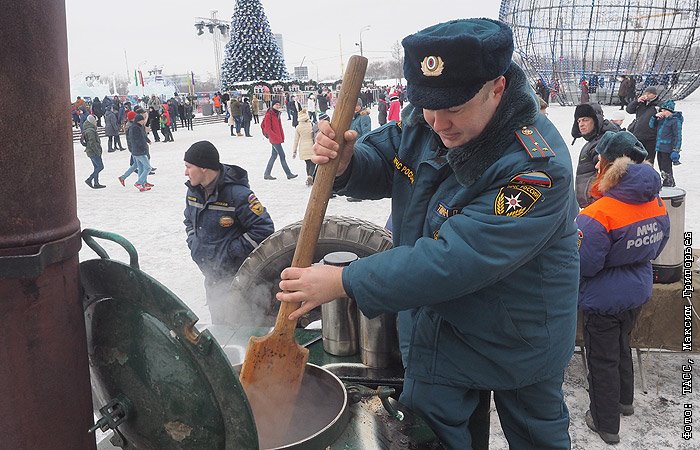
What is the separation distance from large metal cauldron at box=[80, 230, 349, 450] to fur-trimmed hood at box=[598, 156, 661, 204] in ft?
7.73

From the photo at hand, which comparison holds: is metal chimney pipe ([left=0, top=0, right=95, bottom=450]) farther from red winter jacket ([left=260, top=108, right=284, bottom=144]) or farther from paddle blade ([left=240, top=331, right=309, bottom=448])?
red winter jacket ([left=260, top=108, right=284, bottom=144])

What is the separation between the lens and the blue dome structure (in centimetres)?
2072

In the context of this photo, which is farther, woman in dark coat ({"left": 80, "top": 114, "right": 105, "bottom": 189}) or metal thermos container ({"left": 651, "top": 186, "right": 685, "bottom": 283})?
woman in dark coat ({"left": 80, "top": 114, "right": 105, "bottom": 189})

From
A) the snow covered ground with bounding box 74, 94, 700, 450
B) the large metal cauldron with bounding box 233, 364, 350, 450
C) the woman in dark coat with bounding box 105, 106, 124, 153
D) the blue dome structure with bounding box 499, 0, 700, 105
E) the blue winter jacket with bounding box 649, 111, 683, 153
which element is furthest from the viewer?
the blue dome structure with bounding box 499, 0, 700, 105

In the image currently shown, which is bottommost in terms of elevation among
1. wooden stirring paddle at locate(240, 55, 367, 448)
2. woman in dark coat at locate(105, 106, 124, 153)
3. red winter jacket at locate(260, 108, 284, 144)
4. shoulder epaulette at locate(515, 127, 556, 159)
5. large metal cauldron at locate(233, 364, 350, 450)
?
woman in dark coat at locate(105, 106, 124, 153)

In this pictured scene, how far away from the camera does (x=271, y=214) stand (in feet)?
27.0

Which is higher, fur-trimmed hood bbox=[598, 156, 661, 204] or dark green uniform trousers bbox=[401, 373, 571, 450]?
fur-trimmed hood bbox=[598, 156, 661, 204]

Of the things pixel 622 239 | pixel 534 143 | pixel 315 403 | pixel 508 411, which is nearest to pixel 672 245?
pixel 622 239

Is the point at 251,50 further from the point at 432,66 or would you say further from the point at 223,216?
the point at 432,66

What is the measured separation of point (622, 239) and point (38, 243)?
294 cm

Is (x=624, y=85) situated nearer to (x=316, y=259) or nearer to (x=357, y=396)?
(x=316, y=259)

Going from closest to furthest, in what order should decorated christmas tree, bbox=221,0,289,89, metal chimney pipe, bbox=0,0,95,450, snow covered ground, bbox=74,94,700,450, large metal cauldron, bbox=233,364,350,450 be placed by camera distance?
metal chimney pipe, bbox=0,0,95,450, large metal cauldron, bbox=233,364,350,450, snow covered ground, bbox=74,94,700,450, decorated christmas tree, bbox=221,0,289,89

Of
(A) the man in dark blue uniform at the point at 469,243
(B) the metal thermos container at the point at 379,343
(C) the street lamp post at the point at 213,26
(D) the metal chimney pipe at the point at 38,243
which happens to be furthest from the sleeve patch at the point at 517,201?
(C) the street lamp post at the point at 213,26

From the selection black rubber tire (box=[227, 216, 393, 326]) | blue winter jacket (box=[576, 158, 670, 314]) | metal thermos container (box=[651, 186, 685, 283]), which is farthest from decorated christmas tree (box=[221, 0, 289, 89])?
blue winter jacket (box=[576, 158, 670, 314])
